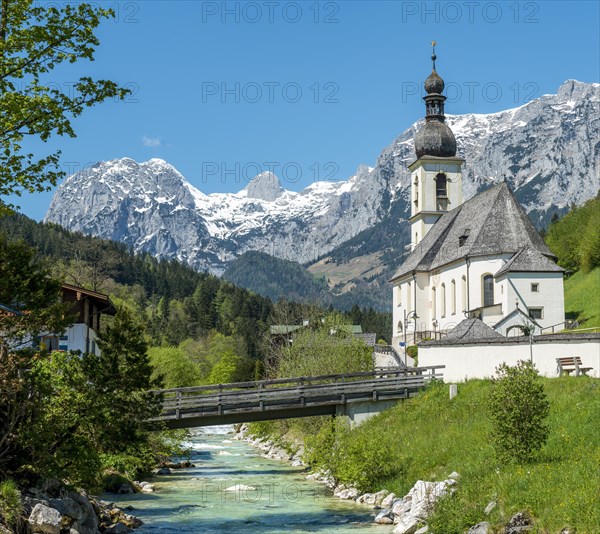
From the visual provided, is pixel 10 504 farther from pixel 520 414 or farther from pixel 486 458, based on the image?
pixel 486 458

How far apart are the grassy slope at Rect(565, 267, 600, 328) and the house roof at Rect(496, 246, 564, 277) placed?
4.57 meters

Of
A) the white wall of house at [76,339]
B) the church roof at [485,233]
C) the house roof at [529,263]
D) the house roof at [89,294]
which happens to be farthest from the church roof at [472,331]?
the white wall of house at [76,339]

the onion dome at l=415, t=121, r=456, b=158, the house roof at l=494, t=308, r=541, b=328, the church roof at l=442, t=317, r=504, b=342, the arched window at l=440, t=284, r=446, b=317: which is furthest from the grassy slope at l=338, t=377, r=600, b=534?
the onion dome at l=415, t=121, r=456, b=158

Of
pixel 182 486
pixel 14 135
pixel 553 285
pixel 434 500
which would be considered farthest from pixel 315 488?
pixel 553 285

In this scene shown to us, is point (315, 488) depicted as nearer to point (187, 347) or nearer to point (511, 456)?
point (511, 456)

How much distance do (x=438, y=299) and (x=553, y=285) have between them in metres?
15.0

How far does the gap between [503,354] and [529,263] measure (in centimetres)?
1750

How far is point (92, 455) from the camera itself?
68.2 ft

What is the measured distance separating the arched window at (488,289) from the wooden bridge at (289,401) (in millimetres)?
16895

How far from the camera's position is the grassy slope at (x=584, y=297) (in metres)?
56.2

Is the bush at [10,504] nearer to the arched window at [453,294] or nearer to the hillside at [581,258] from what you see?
the hillside at [581,258]

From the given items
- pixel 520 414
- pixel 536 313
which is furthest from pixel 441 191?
pixel 520 414

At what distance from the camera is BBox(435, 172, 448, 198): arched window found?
250 ft

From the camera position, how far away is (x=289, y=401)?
1483 inches
